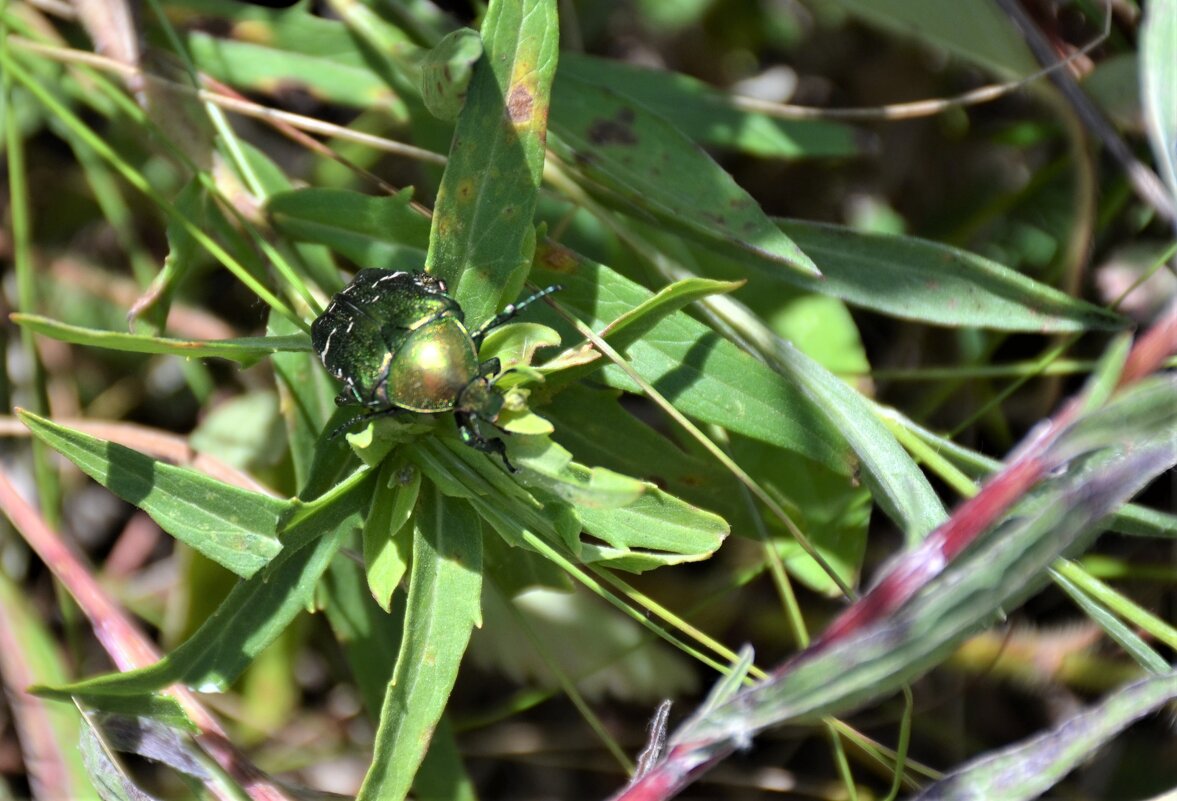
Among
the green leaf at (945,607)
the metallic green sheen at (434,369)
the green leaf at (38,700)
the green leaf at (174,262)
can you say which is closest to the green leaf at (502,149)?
the metallic green sheen at (434,369)

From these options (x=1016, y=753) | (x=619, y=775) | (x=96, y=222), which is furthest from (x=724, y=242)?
(x=96, y=222)

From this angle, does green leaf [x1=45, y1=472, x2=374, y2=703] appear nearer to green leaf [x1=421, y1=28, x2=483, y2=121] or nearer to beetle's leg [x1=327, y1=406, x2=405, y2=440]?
beetle's leg [x1=327, y1=406, x2=405, y2=440]

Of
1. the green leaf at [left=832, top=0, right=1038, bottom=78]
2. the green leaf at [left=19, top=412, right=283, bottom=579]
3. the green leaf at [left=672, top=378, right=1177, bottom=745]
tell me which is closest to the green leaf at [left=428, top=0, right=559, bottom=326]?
the green leaf at [left=19, top=412, right=283, bottom=579]

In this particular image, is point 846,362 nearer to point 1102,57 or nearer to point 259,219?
point 1102,57

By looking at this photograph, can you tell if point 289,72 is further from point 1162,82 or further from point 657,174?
point 1162,82

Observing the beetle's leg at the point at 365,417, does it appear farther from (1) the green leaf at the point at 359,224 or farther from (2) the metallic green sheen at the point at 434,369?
(1) the green leaf at the point at 359,224

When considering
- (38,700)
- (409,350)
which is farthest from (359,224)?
(38,700)
